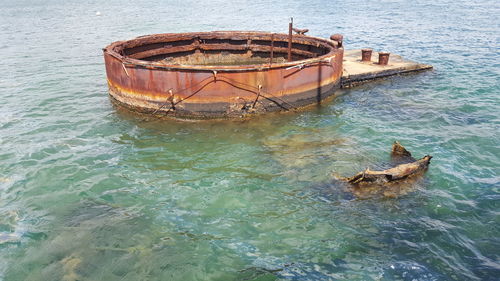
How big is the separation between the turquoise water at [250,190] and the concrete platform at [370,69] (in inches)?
24.5

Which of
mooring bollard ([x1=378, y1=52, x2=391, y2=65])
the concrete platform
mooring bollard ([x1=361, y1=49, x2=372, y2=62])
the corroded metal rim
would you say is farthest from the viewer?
mooring bollard ([x1=361, y1=49, x2=372, y2=62])

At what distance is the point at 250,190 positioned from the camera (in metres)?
9.12

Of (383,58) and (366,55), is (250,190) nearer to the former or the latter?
(383,58)

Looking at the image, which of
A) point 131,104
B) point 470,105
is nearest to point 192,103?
point 131,104

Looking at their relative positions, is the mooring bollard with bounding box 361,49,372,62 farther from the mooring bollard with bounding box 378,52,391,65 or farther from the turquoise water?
the turquoise water

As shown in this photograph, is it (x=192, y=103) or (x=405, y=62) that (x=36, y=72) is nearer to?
(x=192, y=103)

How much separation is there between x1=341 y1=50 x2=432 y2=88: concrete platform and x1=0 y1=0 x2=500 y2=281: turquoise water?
62 cm

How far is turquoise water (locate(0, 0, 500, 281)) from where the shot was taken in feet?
22.4

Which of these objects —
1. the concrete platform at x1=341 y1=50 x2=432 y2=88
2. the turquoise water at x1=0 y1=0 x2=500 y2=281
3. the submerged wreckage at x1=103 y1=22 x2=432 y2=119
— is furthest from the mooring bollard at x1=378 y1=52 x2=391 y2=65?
the submerged wreckage at x1=103 y1=22 x2=432 y2=119

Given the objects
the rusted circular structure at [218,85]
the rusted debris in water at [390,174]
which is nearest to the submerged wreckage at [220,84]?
the rusted circular structure at [218,85]

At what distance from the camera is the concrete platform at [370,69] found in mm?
17469

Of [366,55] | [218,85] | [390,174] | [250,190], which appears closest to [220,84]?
[218,85]

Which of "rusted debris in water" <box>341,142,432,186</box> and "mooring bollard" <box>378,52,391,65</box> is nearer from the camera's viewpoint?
"rusted debris in water" <box>341,142,432,186</box>

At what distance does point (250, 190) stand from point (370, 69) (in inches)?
486
